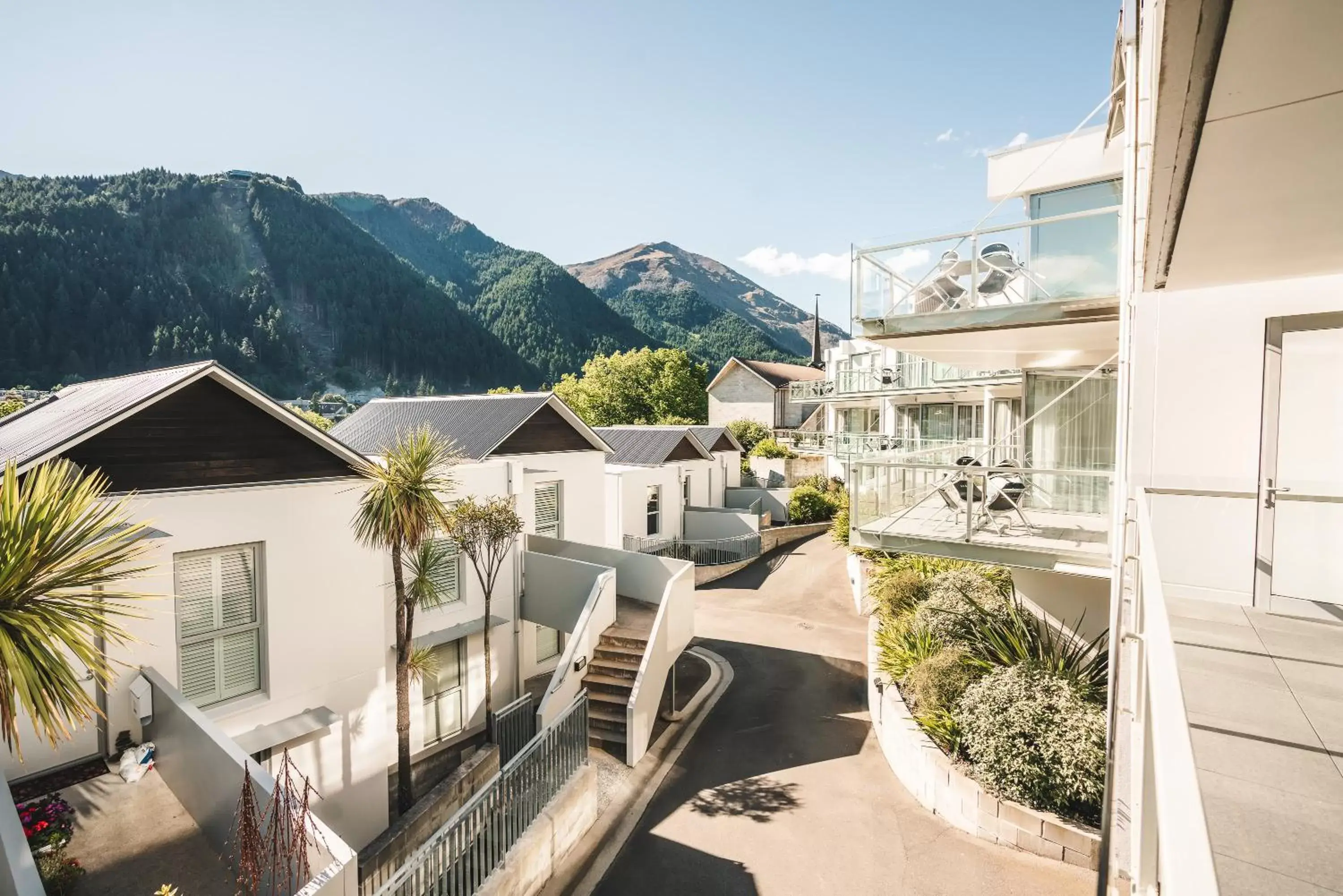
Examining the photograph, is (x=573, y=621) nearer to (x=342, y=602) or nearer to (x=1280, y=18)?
(x=342, y=602)

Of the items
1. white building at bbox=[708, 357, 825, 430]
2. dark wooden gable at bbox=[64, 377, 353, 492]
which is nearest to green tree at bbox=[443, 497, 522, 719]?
dark wooden gable at bbox=[64, 377, 353, 492]

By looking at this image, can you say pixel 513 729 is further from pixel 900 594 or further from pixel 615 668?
pixel 900 594

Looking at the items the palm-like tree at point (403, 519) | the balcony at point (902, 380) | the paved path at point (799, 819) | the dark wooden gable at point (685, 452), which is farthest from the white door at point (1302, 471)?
the dark wooden gable at point (685, 452)

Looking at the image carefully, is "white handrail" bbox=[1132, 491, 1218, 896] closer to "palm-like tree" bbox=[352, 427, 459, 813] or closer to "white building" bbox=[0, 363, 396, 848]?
"palm-like tree" bbox=[352, 427, 459, 813]

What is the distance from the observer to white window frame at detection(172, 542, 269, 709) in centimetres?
741

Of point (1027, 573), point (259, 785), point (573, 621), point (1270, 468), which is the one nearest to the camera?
point (259, 785)

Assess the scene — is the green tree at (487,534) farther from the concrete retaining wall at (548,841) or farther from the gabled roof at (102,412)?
the concrete retaining wall at (548,841)

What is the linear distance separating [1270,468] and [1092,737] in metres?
3.56

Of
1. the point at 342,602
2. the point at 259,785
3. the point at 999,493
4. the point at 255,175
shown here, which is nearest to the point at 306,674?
the point at 342,602

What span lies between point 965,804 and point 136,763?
9756 mm

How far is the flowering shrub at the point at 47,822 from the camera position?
508cm

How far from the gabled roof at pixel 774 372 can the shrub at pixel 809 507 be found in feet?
78.0

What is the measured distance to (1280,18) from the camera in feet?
6.39

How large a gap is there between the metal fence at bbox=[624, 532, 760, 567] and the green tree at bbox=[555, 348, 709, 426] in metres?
29.1
